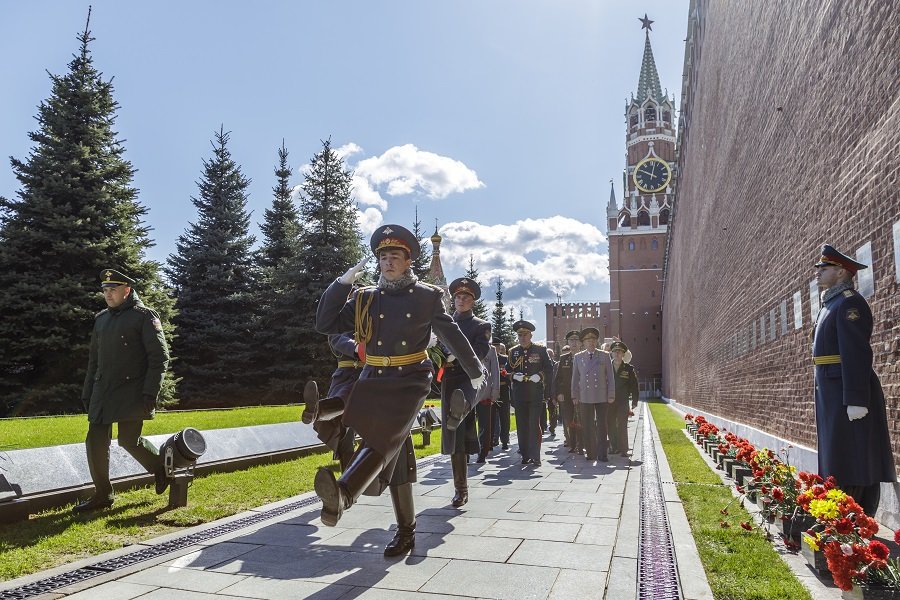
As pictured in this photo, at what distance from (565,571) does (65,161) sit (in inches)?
795

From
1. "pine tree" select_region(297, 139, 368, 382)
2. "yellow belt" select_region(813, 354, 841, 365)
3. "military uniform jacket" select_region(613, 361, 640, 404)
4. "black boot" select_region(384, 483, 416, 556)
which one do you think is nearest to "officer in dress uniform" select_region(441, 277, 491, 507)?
"black boot" select_region(384, 483, 416, 556)

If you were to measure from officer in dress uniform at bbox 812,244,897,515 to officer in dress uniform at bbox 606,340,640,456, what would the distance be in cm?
635

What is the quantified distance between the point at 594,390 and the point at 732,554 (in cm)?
565

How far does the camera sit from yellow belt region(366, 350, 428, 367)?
4.22 metres

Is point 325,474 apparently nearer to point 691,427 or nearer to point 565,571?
point 565,571

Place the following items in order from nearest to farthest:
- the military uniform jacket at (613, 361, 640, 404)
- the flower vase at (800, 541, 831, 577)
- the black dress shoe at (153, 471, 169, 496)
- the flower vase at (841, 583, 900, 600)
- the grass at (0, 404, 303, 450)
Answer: the flower vase at (841, 583, 900, 600) → the flower vase at (800, 541, 831, 577) → the black dress shoe at (153, 471, 169, 496) → the grass at (0, 404, 303, 450) → the military uniform jacket at (613, 361, 640, 404)

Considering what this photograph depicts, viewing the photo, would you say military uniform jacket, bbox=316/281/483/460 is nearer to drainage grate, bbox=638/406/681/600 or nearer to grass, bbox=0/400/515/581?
drainage grate, bbox=638/406/681/600

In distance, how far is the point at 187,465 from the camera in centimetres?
582

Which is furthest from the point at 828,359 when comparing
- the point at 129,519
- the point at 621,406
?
the point at 621,406

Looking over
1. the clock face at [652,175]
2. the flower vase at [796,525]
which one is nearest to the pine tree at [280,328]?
the flower vase at [796,525]

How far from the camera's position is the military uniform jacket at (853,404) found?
4184mm

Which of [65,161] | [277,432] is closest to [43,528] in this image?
[277,432]

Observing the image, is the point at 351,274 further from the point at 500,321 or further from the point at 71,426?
the point at 500,321

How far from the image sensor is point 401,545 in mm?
4242
